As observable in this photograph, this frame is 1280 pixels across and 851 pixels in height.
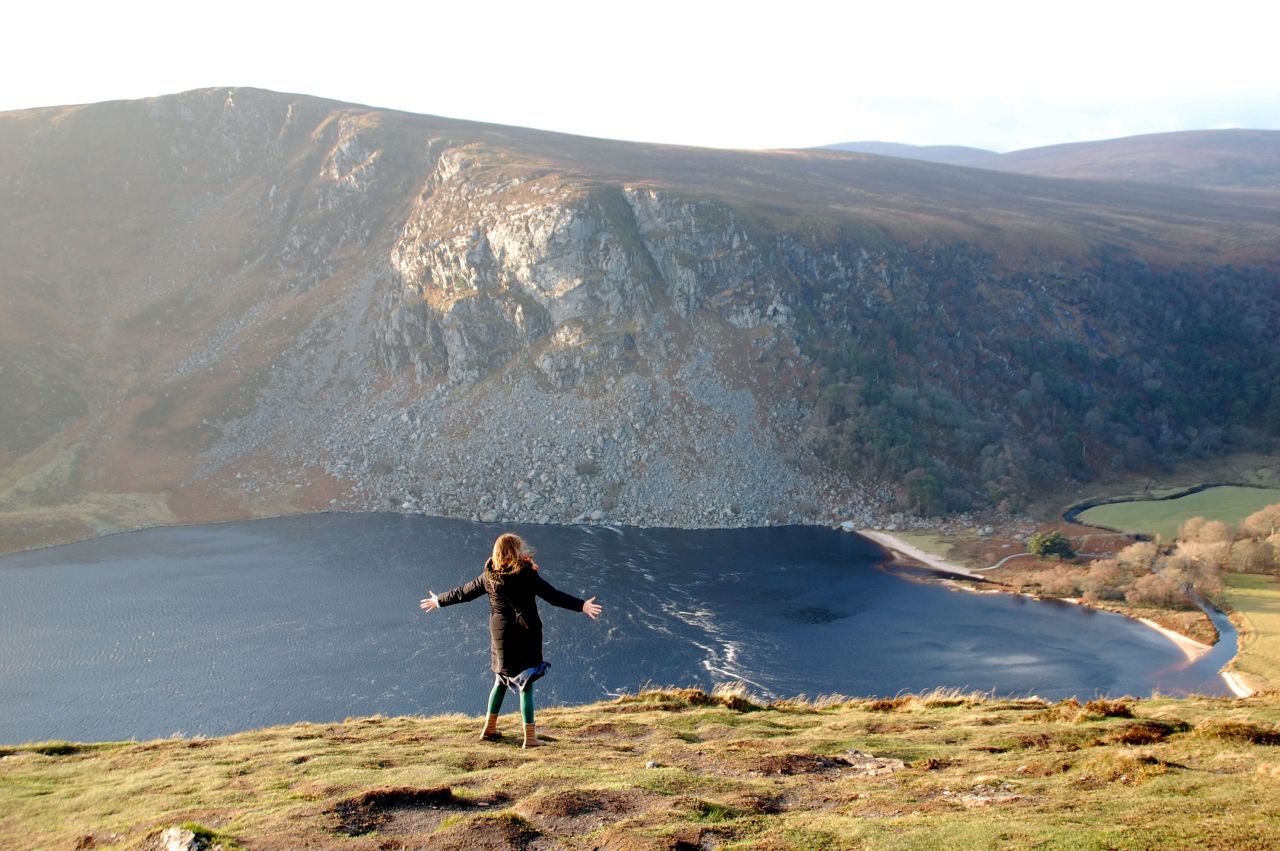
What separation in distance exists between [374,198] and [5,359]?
180 feet

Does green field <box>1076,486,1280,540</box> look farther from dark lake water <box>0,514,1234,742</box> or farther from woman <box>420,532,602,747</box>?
woman <box>420,532,602,747</box>

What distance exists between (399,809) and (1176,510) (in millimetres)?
99942

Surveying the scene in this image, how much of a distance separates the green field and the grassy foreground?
252 feet

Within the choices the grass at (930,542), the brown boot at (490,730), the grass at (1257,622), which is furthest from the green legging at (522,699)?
the grass at (930,542)

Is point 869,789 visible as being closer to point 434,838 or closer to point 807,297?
point 434,838

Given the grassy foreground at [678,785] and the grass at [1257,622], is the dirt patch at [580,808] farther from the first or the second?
the grass at [1257,622]

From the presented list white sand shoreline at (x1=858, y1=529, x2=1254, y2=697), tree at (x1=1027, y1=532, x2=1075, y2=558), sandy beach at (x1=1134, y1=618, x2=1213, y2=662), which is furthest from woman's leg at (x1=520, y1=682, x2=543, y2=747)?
tree at (x1=1027, y1=532, x2=1075, y2=558)

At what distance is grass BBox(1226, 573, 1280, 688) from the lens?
5481cm

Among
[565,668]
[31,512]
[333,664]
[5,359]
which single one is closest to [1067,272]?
[565,668]

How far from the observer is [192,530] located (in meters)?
90.4

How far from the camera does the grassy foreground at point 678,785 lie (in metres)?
11.1

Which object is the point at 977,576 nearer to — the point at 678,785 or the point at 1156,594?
the point at 1156,594

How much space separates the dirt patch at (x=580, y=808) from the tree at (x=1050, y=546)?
78.5 meters

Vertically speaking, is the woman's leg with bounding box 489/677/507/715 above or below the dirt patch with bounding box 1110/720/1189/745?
above
